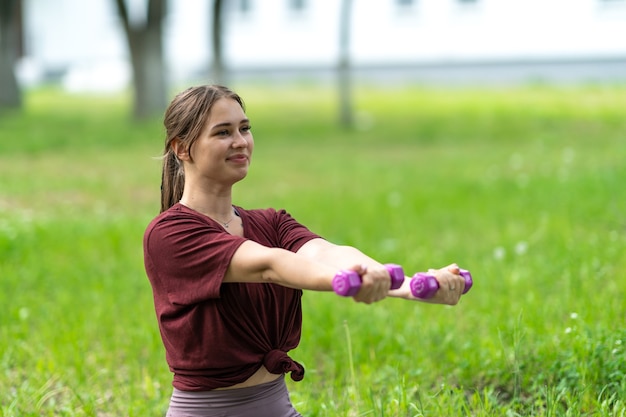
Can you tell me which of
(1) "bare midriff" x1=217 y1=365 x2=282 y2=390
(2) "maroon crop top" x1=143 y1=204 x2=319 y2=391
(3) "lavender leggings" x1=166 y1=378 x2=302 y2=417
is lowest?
(3) "lavender leggings" x1=166 y1=378 x2=302 y2=417

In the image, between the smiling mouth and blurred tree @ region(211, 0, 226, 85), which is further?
blurred tree @ region(211, 0, 226, 85)

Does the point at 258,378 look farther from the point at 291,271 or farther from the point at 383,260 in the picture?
the point at 383,260

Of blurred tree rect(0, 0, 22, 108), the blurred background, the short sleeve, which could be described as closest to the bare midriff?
the short sleeve

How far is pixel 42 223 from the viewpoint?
9.29 metres

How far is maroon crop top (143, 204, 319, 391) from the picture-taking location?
3.04m

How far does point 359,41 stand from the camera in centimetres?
3453

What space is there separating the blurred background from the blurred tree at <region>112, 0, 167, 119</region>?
615 centimetres

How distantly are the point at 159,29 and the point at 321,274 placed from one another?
1923 centimetres

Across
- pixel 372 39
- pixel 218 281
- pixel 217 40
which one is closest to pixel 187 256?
pixel 218 281

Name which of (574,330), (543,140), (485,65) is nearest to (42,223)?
(574,330)

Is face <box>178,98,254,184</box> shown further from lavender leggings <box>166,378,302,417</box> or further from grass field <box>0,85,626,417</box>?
grass field <box>0,85,626,417</box>

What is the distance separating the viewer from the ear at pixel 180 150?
3.26m

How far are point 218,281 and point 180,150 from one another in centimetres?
52

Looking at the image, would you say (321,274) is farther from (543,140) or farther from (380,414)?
(543,140)
